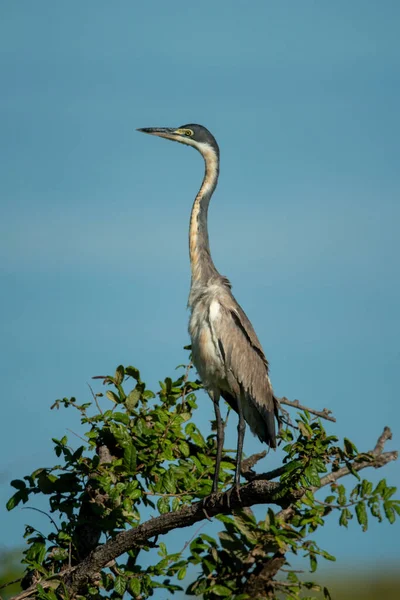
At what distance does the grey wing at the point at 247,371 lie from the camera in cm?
739

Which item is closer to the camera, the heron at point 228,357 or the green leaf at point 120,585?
the green leaf at point 120,585

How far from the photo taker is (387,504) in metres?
4.79

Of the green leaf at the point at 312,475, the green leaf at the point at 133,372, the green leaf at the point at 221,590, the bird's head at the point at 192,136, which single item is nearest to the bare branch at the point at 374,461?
the green leaf at the point at 312,475

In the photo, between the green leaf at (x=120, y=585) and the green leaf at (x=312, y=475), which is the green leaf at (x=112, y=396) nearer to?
the green leaf at (x=120, y=585)

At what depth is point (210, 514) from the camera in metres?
5.80

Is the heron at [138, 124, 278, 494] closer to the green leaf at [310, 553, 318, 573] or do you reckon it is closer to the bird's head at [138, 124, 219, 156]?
the bird's head at [138, 124, 219, 156]

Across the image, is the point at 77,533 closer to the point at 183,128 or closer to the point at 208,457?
the point at 208,457

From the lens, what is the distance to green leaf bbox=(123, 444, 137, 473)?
20.4 ft

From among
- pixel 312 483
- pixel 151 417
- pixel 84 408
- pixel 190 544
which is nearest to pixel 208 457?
pixel 151 417

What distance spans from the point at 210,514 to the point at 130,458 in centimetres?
78

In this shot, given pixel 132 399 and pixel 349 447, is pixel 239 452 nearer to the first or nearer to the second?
pixel 132 399

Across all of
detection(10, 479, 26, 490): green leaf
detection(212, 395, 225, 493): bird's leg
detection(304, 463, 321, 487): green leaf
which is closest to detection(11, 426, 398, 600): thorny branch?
detection(304, 463, 321, 487): green leaf

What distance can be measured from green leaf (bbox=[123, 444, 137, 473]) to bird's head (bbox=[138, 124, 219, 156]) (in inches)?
141

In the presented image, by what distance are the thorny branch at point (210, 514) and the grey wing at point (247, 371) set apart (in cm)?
127
